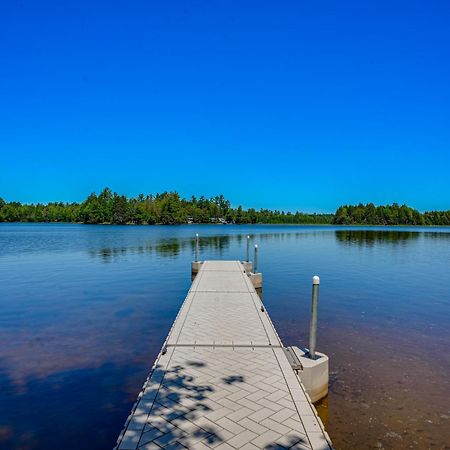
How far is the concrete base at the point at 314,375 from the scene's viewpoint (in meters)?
7.51

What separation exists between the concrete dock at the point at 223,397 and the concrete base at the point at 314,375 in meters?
0.37

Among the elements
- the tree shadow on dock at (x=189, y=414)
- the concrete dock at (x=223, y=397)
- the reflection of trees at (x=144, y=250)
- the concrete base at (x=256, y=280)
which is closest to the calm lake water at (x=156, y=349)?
the concrete base at (x=256, y=280)


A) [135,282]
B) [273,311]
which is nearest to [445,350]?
[273,311]

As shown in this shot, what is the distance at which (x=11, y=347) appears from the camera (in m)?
11.1

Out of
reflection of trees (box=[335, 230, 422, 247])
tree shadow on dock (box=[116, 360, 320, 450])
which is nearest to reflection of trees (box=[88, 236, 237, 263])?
reflection of trees (box=[335, 230, 422, 247])

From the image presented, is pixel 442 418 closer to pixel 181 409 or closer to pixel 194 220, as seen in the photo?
pixel 181 409

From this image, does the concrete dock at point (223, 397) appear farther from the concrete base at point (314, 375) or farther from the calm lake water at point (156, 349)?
the calm lake water at point (156, 349)

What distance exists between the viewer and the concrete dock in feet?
16.3

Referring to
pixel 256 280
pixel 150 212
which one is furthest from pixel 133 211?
pixel 256 280

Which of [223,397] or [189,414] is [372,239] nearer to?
[223,397]

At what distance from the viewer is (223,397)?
20.2 ft

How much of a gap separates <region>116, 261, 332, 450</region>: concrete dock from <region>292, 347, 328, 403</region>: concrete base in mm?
366

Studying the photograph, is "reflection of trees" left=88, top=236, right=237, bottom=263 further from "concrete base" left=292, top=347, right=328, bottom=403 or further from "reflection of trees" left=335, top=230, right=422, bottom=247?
"concrete base" left=292, top=347, right=328, bottom=403

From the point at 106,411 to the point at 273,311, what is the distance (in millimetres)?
9531
